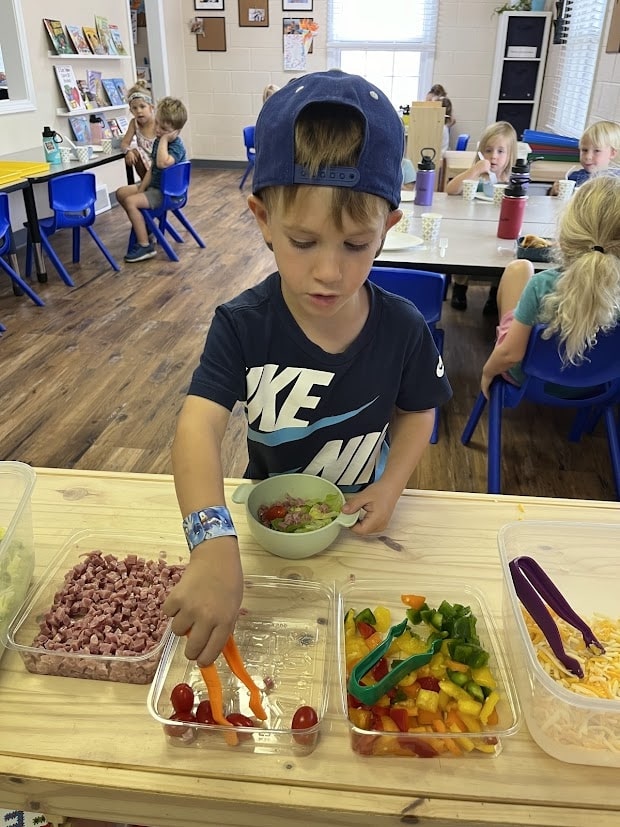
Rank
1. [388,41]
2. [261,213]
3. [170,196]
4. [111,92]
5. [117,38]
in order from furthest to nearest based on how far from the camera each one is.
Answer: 1. [388,41]
2. [117,38]
3. [111,92]
4. [170,196]
5. [261,213]

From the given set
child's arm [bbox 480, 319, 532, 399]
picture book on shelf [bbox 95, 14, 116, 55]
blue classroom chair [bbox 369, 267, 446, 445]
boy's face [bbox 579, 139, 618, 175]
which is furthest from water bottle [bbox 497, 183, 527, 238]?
picture book on shelf [bbox 95, 14, 116, 55]

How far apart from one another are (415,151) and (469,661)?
3.72m

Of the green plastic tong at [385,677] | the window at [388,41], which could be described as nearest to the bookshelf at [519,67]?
the window at [388,41]

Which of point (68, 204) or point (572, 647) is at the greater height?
point (572, 647)

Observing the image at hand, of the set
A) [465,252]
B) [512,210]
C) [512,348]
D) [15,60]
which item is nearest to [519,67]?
[15,60]

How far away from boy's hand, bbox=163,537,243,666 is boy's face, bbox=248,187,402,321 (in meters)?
0.32

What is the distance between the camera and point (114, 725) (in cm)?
61

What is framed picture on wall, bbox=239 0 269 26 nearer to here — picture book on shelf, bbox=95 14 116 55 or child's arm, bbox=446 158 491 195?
picture book on shelf, bbox=95 14 116 55

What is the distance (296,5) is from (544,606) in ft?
28.0

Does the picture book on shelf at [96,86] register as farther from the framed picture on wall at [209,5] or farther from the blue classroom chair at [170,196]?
the framed picture on wall at [209,5]

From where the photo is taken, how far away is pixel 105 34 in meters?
5.89

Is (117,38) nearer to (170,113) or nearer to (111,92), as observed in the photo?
(111,92)

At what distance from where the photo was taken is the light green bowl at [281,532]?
0.80m

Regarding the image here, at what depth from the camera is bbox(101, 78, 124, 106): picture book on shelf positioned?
19.4 feet
